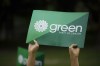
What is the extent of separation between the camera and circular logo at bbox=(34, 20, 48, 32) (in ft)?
10.6

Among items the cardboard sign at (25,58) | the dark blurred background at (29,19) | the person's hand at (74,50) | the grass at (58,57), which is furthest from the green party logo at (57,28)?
the dark blurred background at (29,19)

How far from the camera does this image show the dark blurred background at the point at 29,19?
9.29 m

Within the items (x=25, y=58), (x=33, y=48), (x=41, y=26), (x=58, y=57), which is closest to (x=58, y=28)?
(x=41, y=26)

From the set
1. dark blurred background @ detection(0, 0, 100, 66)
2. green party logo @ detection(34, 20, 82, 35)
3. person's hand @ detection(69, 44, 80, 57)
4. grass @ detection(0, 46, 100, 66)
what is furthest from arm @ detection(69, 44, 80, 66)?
dark blurred background @ detection(0, 0, 100, 66)

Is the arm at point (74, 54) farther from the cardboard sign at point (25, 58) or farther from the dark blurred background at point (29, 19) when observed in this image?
the dark blurred background at point (29, 19)

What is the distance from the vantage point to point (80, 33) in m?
3.08

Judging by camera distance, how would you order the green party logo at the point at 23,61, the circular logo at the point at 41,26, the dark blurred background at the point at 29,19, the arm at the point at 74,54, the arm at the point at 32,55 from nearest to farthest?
the arm at the point at 74,54, the arm at the point at 32,55, the circular logo at the point at 41,26, the green party logo at the point at 23,61, the dark blurred background at the point at 29,19

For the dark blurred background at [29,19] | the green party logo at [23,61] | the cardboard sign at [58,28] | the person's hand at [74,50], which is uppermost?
the dark blurred background at [29,19]

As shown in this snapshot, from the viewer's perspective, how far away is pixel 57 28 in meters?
3.16

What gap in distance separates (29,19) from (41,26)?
7.44m

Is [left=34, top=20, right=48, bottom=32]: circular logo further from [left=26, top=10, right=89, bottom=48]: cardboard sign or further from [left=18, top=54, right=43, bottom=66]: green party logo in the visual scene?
[left=18, top=54, right=43, bottom=66]: green party logo

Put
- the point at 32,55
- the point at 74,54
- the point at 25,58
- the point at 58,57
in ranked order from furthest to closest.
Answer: the point at 58,57 < the point at 25,58 < the point at 32,55 < the point at 74,54

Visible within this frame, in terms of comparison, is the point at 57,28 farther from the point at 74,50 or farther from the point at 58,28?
the point at 74,50

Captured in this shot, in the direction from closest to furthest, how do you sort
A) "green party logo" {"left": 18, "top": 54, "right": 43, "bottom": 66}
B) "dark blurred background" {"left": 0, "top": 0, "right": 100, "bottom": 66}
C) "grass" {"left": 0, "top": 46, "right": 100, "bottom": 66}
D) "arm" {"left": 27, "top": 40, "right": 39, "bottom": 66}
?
"arm" {"left": 27, "top": 40, "right": 39, "bottom": 66} < "green party logo" {"left": 18, "top": 54, "right": 43, "bottom": 66} < "grass" {"left": 0, "top": 46, "right": 100, "bottom": 66} < "dark blurred background" {"left": 0, "top": 0, "right": 100, "bottom": 66}
